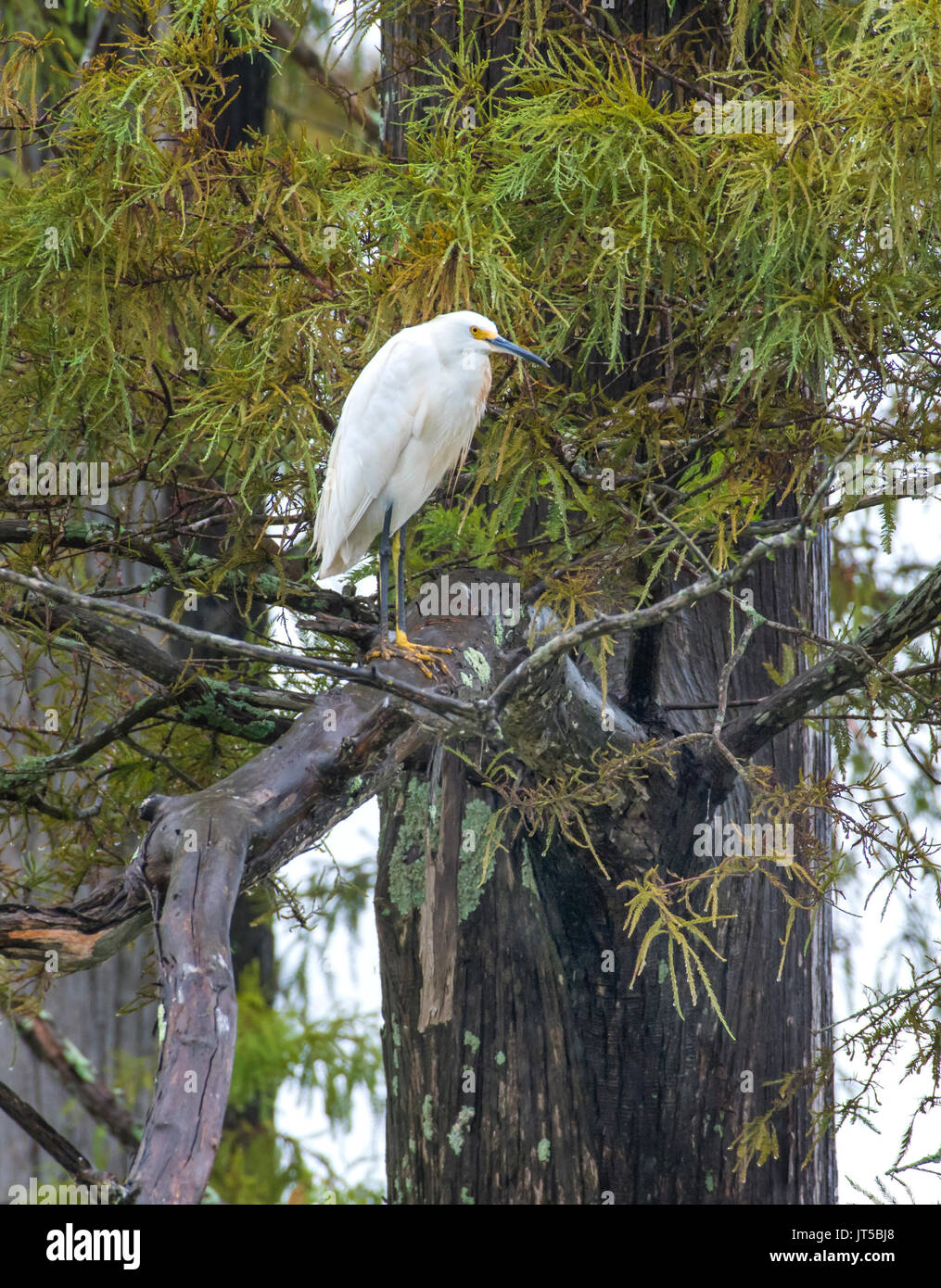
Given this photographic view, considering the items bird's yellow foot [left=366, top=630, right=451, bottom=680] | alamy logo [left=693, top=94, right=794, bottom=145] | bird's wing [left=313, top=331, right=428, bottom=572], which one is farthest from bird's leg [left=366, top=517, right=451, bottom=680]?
alamy logo [left=693, top=94, right=794, bottom=145]

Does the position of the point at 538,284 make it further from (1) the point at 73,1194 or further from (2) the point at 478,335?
(1) the point at 73,1194

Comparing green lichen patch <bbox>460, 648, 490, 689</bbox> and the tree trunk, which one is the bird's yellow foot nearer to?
green lichen patch <bbox>460, 648, 490, 689</bbox>

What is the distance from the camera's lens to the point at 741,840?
2453 mm

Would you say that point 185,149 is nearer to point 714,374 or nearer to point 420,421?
point 420,421

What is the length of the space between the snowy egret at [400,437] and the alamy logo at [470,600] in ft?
0.21

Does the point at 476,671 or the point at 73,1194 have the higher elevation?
the point at 476,671

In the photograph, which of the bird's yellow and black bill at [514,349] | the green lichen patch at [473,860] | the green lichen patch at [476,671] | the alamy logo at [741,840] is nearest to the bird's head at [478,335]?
the bird's yellow and black bill at [514,349]

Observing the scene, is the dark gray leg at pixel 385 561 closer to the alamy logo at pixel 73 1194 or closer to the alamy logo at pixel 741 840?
the alamy logo at pixel 741 840

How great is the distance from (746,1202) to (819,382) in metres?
1.76

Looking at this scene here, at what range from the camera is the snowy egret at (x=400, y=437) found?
7.80 ft

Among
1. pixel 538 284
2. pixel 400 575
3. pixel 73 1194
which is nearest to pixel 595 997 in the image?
pixel 400 575

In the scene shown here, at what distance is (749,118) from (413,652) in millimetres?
1120

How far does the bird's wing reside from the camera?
240 cm

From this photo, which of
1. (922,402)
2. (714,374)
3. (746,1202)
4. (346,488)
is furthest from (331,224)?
(746,1202)
